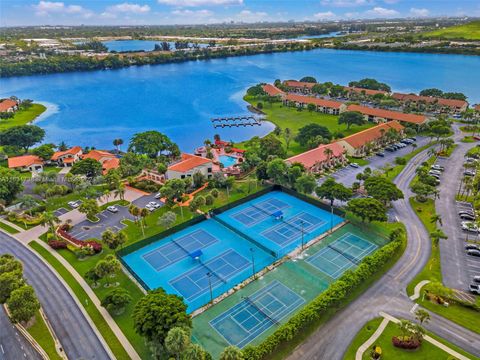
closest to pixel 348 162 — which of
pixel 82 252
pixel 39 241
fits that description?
pixel 82 252

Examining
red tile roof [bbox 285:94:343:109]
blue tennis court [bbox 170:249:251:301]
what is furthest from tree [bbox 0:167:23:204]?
red tile roof [bbox 285:94:343:109]

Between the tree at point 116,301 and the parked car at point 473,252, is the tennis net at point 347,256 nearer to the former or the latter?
the parked car at point 473,252

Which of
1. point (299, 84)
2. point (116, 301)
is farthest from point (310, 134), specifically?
point (299, 84)

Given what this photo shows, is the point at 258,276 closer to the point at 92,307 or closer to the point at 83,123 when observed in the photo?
the point at 92,307

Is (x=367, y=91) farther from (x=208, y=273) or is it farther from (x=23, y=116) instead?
(x=23, y=116)

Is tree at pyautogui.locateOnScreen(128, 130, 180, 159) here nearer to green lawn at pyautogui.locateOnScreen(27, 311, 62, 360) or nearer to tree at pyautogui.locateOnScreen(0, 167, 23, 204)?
tree at pyautogui.locateOnScreen(0, 167, 23, 204)

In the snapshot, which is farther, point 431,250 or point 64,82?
point 64,82
